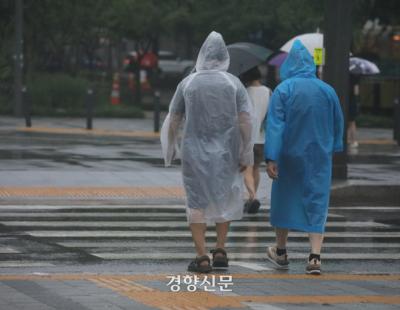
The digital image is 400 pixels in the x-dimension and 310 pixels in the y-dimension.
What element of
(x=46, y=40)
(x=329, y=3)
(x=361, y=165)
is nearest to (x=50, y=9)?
(x=46, y=40)

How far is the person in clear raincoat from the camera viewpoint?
1079 centimetres

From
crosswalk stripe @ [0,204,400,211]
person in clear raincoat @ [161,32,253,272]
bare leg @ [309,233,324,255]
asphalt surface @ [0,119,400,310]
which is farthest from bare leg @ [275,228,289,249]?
crosswalk stripe @ [0,204,400,211]

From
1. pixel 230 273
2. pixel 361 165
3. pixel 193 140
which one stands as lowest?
pixel 361 165

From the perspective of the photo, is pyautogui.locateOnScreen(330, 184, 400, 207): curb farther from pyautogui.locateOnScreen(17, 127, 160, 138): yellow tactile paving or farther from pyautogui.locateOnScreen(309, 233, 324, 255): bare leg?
pyautogui.locateOnScreen(17, 127, 160, 138): yellow tactile paving

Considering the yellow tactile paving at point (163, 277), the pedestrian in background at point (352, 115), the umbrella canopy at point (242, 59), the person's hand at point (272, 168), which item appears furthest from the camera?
the pedestrian in background at point (352, 115)

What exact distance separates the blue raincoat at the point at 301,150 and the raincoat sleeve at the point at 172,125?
729 mm

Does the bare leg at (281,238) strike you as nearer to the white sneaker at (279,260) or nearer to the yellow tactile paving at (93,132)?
the white sneaker at (279,260)

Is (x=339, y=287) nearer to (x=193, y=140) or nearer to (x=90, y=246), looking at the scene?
(x=193, y=140)

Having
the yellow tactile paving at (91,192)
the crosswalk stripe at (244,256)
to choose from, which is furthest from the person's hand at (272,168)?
the yellow tactile paving at (91,192)

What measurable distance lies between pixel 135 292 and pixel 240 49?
8.25m

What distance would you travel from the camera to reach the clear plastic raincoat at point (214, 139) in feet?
35.4

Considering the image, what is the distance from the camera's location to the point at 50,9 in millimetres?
39812

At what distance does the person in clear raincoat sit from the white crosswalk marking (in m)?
0.57

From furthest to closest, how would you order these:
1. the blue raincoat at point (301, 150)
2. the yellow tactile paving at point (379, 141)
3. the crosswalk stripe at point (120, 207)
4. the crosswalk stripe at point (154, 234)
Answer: the yellow tactile paving at point (379, 141) < the crosswalk stripe at point (120, 207) < the crosswalk stripe at point (154, 234) < the blue raincoat at point (301, 150)
